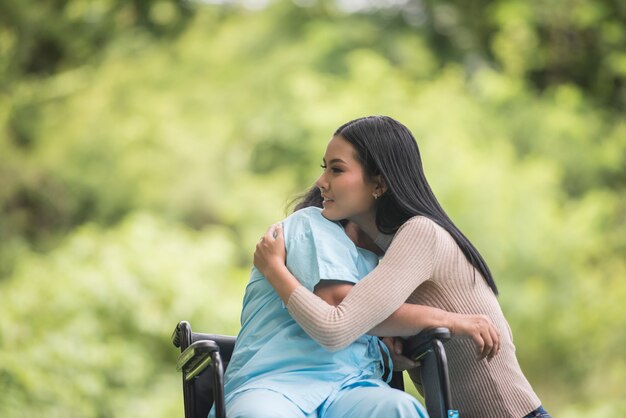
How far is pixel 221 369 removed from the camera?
133 cm

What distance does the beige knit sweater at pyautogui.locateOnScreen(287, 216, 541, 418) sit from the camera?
1.37 m

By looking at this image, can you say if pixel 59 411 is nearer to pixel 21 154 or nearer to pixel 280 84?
pixel 21 154

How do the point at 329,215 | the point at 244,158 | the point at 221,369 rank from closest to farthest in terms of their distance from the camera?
1. the point at 221,369
2. the point at 329,215
3. the point at 244,158

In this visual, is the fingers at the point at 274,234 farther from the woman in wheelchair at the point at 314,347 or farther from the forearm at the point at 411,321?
the forearm at the point at 411,321

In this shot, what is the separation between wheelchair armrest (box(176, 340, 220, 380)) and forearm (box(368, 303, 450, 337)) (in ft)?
0.91

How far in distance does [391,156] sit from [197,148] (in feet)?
19.7

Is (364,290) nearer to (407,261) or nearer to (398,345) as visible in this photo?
(407,261)

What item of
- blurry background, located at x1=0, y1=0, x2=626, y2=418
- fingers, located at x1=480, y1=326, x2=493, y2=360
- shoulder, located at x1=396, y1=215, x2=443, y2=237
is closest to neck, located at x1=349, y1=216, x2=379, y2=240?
shoulder, located at x1=396, y1=215, x2=443, y2=237

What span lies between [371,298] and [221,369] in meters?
0.26

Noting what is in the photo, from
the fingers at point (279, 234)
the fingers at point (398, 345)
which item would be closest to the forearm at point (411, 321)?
the fingers at point (398, 345)

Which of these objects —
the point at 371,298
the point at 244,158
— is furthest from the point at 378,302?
the point at 244,158

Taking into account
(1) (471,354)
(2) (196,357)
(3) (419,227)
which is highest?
(3) (419,227)

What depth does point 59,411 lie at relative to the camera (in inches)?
187

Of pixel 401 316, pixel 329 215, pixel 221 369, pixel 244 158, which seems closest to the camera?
pixel 221 369
